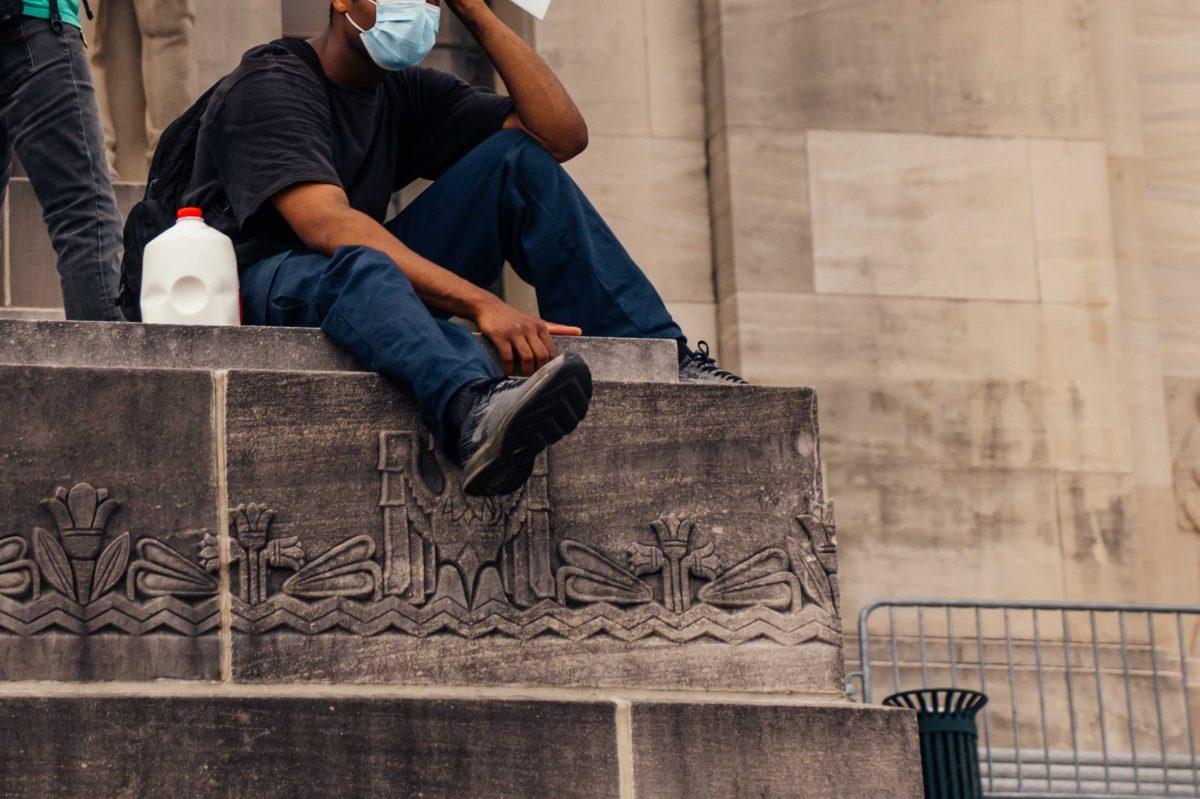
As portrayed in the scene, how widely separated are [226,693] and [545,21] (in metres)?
9.17

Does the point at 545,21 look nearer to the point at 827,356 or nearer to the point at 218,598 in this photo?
the point at 827,356

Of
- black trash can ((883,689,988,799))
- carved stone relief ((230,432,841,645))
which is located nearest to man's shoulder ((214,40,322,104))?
carved stone relief ((230,432,841,645))

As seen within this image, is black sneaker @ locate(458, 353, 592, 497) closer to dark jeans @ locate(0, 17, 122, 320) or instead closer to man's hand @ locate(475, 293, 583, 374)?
man's hand @ locate(475, 293, 583, 374)

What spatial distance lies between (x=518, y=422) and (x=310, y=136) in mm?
1597

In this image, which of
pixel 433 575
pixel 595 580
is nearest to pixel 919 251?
Answer: pixel 595 580

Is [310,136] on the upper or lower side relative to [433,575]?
upper

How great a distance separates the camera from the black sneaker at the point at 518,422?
257 inches

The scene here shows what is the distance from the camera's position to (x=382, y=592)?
7.02 m

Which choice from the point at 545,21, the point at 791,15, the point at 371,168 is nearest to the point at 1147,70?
the point at 791,15

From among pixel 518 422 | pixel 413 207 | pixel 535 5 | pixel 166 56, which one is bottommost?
pixel 518 422

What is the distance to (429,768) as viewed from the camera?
669 centimetres

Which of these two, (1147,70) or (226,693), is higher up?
(1147,70)

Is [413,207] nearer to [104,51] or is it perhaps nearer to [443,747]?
[443,747]

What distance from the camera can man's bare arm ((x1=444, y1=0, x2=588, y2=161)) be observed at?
8164 millimetres
